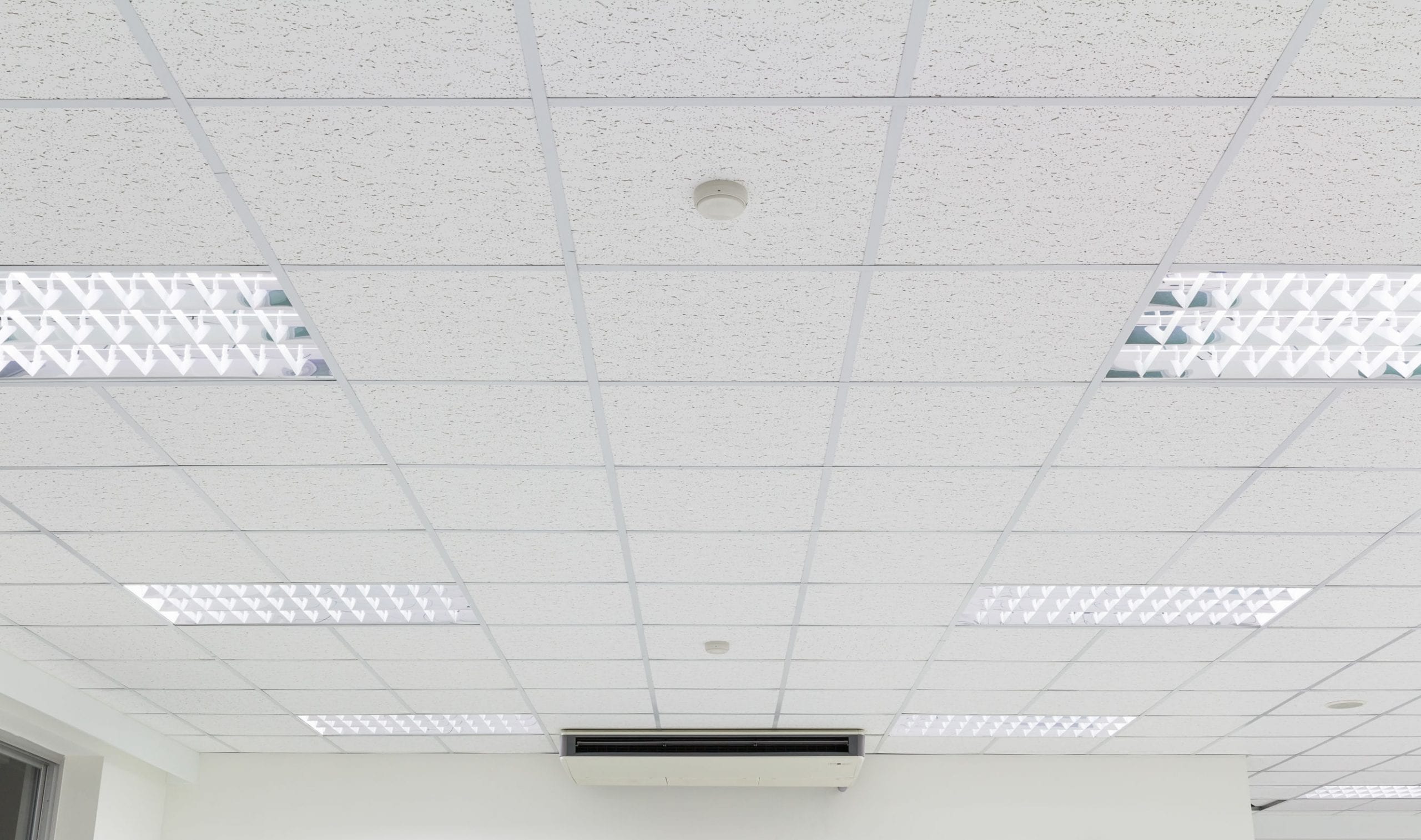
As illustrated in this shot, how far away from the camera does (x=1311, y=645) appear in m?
4.92

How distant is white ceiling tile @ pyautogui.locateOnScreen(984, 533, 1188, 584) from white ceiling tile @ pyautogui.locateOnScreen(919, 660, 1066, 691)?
1.12 metres

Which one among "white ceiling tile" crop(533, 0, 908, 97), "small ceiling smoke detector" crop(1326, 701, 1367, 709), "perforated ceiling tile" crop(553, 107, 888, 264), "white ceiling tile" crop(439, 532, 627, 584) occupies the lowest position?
"small ceiling smoke detector" crop(1326, 701, 1367, 709)

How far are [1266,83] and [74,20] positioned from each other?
6.11ft

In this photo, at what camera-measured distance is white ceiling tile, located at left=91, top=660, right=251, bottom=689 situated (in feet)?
17.0

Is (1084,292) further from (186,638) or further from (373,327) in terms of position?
(186,638)

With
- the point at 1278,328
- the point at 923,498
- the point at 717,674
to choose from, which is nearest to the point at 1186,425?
the point at 1278,328

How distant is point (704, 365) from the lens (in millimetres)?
2771

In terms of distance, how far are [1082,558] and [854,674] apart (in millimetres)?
1649

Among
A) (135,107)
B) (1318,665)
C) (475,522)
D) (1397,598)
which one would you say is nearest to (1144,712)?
(1318,665)

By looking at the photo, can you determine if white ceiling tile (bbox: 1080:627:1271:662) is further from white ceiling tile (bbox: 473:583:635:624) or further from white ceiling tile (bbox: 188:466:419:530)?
white ceiling tile (bbox: 188:466:419:530)

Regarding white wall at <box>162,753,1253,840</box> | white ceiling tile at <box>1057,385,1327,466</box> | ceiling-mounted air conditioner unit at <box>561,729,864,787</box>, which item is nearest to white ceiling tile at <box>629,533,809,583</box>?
white ceiling tile at <box>1057,385,1327,466</box>

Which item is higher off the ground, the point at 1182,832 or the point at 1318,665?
the point at 1318,665

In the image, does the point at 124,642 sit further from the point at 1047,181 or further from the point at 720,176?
the point at 1047,181

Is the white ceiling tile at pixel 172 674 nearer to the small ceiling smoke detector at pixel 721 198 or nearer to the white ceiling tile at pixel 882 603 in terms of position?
the white ceiling tile at pixel 882 603
